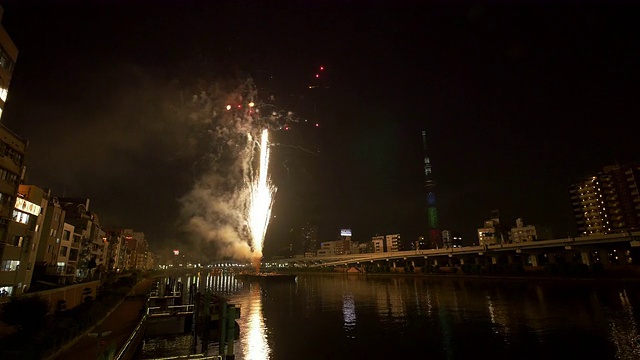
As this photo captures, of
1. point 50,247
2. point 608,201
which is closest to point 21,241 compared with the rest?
point 50,247

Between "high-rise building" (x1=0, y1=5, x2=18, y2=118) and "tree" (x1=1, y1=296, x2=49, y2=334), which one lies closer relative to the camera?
"tree" (x1=1, y1=296, x2=49, y2=334)

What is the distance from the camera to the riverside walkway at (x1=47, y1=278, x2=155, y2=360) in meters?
21.6

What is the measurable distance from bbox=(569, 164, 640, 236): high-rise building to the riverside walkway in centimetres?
14300

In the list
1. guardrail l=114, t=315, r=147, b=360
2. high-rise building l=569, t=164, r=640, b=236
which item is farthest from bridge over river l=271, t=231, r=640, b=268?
guardrail l=114, t=315, r=147, b=360

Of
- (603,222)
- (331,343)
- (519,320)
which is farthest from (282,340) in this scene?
(603,222)

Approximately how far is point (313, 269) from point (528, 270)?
123474mm

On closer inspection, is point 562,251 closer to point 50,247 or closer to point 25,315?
point 25,315

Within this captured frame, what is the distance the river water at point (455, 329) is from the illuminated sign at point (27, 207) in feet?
91.6

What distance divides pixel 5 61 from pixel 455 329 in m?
51.2

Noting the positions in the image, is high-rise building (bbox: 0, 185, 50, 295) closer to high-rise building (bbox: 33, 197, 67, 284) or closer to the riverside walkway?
high-rise building (bbox: 33, 197, 67, 284)

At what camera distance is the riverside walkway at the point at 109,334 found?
2163cm

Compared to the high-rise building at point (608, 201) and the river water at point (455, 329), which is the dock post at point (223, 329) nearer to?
the river water at point (455, 329)

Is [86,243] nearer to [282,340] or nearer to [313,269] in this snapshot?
[282,340]

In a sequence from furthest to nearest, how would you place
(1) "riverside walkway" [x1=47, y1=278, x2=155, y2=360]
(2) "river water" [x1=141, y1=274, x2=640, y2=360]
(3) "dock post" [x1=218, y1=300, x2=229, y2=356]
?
(2) "river water" [x1=141, y1=274, x2=640, y2=360] < (3) "dock post" [x1=218, y1=300, x2=229, y2=356] < (1) "riverside walkway" [x1=47, y1=278, x2=155, y2=360]
